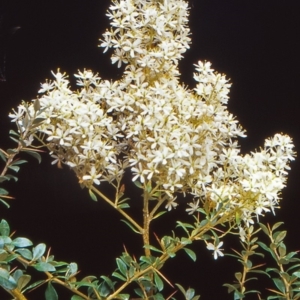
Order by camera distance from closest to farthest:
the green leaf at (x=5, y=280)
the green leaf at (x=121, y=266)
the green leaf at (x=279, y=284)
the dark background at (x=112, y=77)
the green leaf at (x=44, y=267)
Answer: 1. the green leaf at (x=5, y=280)
2. the green leaf at (x=44, y=267)
3. the green leaf at (x=121, y=266)
4. the green leaf at (x=279, y=284)
5. the dark background at (x=112, y=77)

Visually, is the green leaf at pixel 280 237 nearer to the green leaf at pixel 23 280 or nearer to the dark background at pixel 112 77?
the dark background at pixel 112 77

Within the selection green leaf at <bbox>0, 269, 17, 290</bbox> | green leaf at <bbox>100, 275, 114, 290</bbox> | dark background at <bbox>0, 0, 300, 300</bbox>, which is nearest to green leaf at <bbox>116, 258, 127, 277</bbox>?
green leaf at <bbox>100, 275, 114, 290</bbox>

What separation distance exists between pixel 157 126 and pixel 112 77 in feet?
1.56

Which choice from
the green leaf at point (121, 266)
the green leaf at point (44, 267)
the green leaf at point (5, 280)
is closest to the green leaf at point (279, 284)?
the green leaf at point (121, 266)

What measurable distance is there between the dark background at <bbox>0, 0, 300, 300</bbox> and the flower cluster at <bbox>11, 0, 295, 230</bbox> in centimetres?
33

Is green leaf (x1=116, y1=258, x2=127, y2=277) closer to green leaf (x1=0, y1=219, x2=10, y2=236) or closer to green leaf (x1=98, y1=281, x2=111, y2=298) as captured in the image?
green leaf (x1=98, y1=281, x2=111, y2=298)

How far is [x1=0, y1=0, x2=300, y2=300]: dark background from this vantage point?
164cm

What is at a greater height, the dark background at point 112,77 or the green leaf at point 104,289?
the dark background at point 112,77

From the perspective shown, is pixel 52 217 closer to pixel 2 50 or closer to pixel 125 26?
pixel 2 50

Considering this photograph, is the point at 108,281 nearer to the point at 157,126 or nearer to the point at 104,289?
the point at 104,289

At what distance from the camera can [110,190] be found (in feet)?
5.74

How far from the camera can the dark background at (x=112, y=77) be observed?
64.5 inches

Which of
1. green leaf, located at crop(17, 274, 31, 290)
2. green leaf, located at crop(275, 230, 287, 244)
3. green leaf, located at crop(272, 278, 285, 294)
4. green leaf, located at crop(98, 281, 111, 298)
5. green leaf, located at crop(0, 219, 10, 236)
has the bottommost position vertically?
green leaf, located at crop(17, 274, 31, 290)

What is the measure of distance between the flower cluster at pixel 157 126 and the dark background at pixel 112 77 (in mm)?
331
